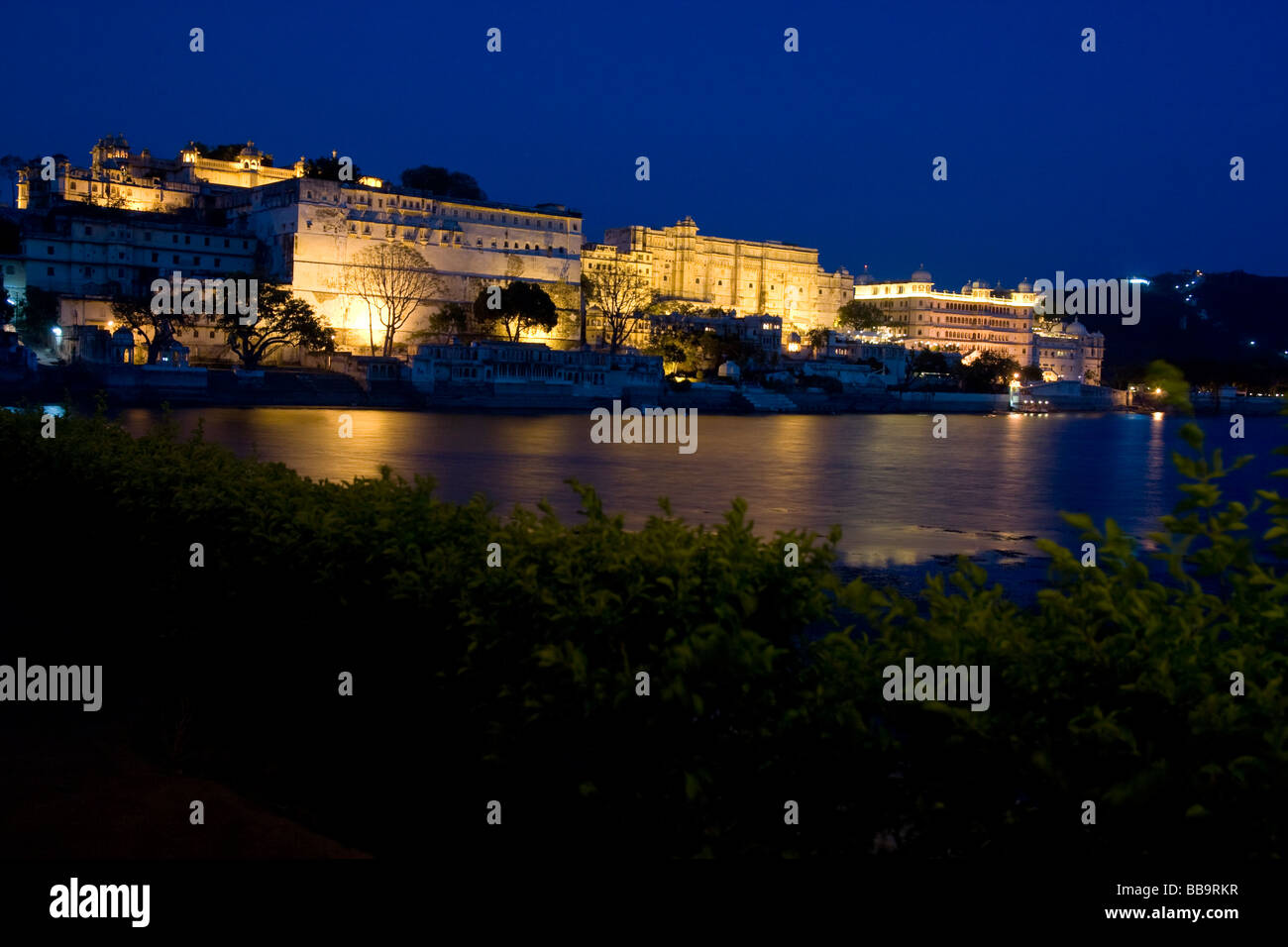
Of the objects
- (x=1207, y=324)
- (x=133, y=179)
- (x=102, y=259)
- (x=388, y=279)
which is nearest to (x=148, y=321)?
(x=102, y=259)

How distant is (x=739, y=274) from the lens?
123 meters

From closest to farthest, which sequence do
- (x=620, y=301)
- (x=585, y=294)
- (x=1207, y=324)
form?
(x=585, y=294) < (x=620, y=301) < (x=1207, y=324)

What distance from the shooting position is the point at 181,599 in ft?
18.3

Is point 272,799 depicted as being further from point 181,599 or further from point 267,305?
point 267,305

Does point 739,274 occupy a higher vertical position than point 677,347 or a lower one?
higher

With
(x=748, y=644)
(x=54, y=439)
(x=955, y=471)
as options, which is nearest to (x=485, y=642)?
(x=748, y=644)

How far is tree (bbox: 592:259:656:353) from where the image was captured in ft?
299

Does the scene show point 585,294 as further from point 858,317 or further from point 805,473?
point 805,473

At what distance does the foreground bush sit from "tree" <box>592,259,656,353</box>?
84.7 meters

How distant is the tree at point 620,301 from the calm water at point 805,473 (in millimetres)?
38419

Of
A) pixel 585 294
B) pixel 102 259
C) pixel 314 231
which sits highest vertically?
pixel 314 231

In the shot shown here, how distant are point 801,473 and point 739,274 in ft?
318

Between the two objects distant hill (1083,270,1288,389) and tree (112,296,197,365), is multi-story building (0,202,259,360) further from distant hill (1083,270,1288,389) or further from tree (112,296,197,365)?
distant hill (1083,270,1288,389)
